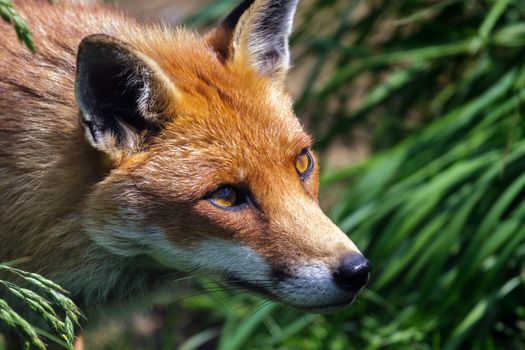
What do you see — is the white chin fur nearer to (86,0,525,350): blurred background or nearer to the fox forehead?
the fox forehead

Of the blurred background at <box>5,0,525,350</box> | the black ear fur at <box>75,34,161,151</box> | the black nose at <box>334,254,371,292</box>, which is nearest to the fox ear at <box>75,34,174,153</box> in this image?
the black ear fur at <box>75,34,161,151</box>

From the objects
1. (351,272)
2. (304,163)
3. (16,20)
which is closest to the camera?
(16,20)

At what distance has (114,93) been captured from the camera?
363 cm

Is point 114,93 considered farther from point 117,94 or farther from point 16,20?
point 16,20

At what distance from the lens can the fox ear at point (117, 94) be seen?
3.43m

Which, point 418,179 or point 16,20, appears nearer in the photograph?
point 16,20

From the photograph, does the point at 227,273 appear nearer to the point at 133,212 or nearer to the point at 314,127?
the point at 133,212

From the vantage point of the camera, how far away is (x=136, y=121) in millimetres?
3736

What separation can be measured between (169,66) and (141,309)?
3.89ft

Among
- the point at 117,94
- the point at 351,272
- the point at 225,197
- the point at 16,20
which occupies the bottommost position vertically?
the point at 351,272

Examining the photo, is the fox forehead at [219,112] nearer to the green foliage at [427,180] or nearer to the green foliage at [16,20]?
the green foliage at [16,20]

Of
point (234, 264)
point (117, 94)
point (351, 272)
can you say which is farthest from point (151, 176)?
point (351, 272)

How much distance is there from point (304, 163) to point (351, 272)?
0.70 meters

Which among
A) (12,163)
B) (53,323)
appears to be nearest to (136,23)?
(12,163)
